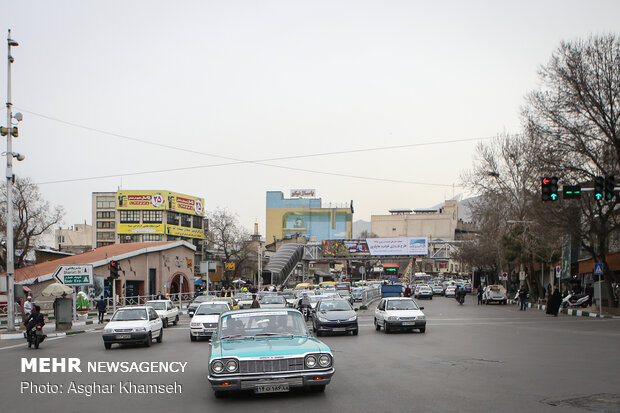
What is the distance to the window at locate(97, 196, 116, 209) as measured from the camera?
126688 mm

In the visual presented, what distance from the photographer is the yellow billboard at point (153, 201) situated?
344ft

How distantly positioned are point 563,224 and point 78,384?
104ft

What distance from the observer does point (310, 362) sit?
9.59m

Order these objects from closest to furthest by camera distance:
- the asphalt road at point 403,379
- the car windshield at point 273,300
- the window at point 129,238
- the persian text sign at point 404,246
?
the asphalt road at point 403,379
the car windshield at point 273,300
the persian text sign at point 404,246
the window at point 129,238

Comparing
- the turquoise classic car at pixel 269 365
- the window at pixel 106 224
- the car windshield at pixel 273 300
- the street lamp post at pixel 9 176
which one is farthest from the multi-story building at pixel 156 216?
Result: the turquoise classic car at pixel 269 365

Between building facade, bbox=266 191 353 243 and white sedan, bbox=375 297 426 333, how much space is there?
128m

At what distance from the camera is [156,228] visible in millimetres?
104062

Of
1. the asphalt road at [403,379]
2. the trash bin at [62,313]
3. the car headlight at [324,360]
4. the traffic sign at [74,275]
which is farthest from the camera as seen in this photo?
the traffic sign at [74,275]

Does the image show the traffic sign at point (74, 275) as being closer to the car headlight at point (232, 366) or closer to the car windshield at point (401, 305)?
the car windshield at point (401, 305)

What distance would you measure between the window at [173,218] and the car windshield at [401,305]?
83.7 meters

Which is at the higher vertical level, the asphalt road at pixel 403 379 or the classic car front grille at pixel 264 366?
the classic car front grille at pixel 264 366

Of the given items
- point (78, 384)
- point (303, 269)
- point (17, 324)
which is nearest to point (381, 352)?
point (78, 384)

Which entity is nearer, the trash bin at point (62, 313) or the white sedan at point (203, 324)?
the white sedan at point (203, 324)

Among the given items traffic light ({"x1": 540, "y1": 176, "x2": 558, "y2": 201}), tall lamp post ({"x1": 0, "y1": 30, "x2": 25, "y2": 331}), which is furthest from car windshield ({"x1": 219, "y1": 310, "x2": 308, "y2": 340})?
tall lamp post ({"x1": 0, "y1": 30, "x2": 25, "y2": 331})
